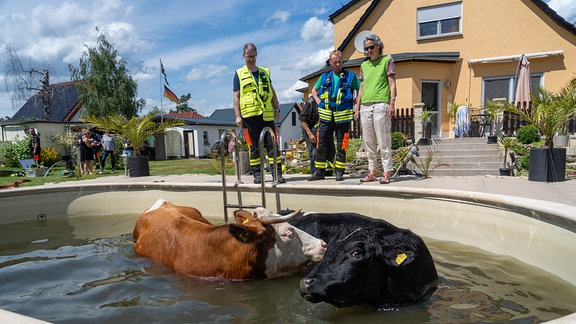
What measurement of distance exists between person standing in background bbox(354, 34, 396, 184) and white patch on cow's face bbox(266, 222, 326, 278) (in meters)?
2.69

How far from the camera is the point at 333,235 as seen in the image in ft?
11.0

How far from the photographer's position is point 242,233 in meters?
2.93

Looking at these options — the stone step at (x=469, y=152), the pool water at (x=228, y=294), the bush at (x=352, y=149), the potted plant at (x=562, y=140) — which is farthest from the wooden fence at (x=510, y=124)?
the pool water at (x=228, y=294)

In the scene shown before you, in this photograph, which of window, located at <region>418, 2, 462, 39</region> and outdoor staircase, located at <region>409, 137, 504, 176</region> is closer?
outdoor staircase, located at <region>409, 137, 504, 176</region>

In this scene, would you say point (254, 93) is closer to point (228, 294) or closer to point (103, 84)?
point (228, 294)

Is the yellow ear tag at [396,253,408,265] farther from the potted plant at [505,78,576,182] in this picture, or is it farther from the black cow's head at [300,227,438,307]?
the potted plant at [505,78,576,182]

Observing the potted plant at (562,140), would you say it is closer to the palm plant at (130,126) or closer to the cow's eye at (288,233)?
the cow's eye at (288,233)

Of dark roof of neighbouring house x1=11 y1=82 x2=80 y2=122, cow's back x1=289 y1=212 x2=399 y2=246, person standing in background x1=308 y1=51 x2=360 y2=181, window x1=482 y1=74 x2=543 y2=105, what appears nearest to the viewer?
cow's back x1=289 y1=212 x2=399 y2=246

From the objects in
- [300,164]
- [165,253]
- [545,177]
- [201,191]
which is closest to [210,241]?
[165,253]

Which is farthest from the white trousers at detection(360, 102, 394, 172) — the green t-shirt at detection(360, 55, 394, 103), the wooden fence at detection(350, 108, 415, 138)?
the wooden fence at detection(350, 108, 415, 138)

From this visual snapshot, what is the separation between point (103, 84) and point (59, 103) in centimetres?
671

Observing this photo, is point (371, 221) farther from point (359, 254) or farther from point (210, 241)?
point (210, 241)

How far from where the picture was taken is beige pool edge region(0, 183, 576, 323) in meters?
3.03

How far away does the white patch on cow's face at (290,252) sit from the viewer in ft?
9.86
